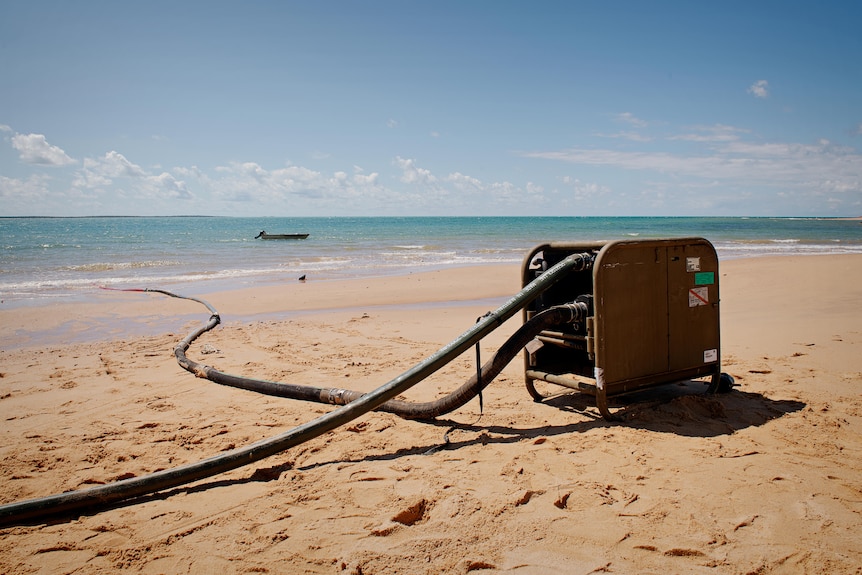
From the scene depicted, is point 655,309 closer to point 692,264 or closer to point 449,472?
point 692,264

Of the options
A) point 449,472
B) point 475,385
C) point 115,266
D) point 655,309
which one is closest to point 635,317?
point 655,309

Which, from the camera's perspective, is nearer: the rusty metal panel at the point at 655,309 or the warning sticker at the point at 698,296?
the rusty metal panel at the point at 655,309

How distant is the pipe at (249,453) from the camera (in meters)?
2.91

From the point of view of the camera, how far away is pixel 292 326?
857 cm

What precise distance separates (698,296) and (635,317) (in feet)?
2.30

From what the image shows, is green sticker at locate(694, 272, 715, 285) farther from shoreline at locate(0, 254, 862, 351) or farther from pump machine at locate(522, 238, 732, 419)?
shoreline at locate(0, 254, 862, 351)

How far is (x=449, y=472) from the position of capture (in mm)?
3232

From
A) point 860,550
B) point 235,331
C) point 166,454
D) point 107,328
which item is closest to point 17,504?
point 166,454

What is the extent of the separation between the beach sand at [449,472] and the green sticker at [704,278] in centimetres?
91

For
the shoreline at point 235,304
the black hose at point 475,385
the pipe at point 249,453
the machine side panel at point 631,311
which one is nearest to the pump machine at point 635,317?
the machine side panel at point 631,311

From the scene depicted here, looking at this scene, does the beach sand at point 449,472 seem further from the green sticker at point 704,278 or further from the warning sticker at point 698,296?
the green sticker at point 704,278

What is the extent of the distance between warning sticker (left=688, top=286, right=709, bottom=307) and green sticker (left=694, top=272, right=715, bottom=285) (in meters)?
0.05

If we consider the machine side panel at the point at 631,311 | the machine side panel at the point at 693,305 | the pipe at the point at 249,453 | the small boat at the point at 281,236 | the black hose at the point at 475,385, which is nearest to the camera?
the pipe at the point at 249,453

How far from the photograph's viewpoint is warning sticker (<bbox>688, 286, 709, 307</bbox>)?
4.19m
